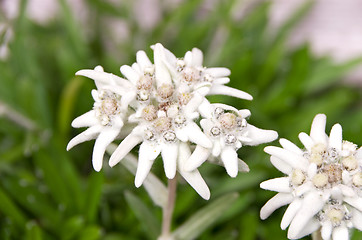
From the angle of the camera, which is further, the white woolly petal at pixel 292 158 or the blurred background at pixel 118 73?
the blurred background at pixel 118 73

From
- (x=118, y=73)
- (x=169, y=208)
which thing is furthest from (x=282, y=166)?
(x=118, y=73)

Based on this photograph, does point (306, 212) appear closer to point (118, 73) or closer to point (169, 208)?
point (169, 208)

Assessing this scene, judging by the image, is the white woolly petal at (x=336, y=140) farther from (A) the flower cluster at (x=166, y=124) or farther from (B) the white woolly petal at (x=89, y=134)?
(B) the white woolly petal at (x=89, y=134)

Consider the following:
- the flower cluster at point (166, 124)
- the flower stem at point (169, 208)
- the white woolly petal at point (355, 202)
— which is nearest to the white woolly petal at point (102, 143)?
the flower cluster at point (166, 124)

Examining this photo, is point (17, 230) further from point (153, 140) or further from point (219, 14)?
point (219, 14)

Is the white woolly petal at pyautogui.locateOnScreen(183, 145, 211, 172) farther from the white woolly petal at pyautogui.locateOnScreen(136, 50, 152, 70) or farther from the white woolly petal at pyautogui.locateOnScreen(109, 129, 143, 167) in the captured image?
the white woolly petal at pyautogui.locateOnScreen(136, 50, 152, 70)

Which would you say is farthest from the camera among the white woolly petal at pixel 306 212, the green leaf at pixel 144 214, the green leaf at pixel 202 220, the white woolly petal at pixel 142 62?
the green leaf at pixel 144 214
